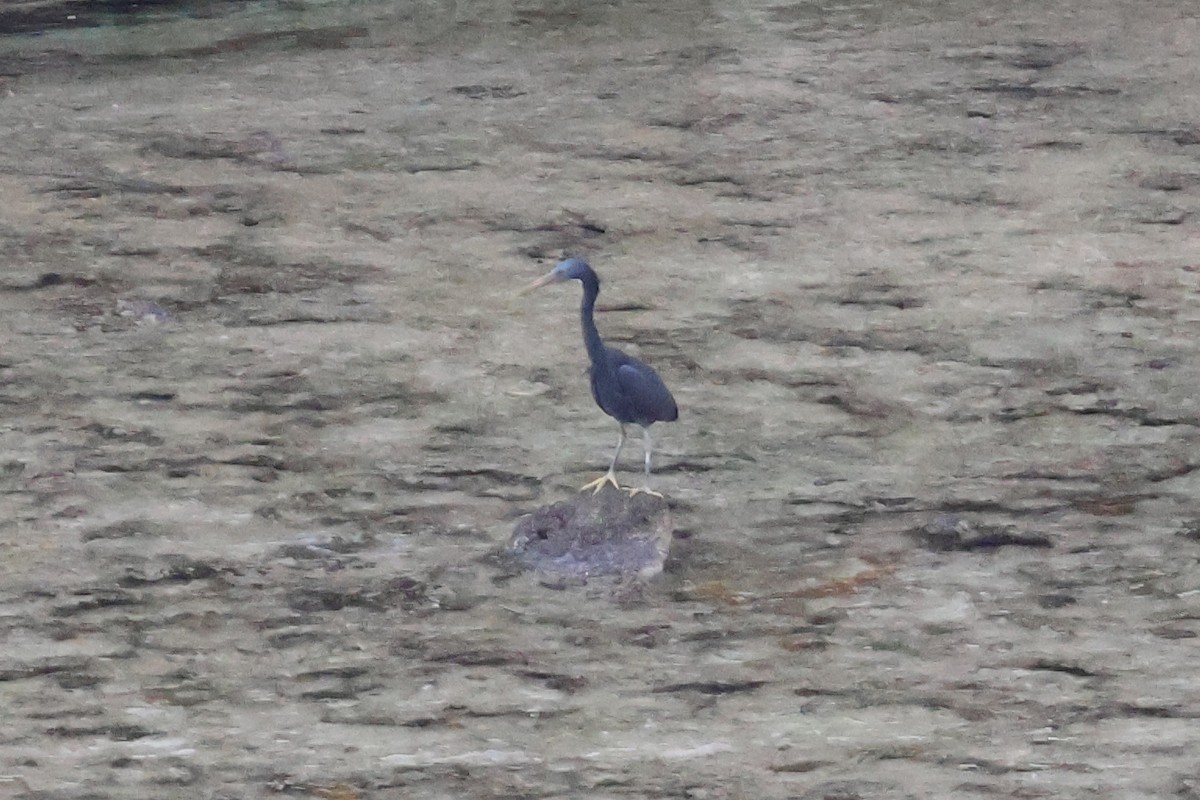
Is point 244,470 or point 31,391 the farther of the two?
point 31,391

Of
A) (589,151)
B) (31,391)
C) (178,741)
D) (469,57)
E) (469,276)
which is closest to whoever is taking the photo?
(178,741)

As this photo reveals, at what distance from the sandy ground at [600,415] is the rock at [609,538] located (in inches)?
3.6

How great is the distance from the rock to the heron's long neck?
0.41 meters

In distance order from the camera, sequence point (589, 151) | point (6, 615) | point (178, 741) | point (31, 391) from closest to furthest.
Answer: point (178, 741) → point (6, 615) → point (31, 391) → point (589, 151)

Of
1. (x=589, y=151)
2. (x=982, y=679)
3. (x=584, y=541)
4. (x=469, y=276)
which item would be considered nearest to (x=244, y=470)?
(x=584, y=541)

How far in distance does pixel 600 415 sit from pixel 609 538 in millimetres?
967

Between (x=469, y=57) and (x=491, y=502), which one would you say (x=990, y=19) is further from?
(x=491, y=502)

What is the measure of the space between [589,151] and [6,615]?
412 cm

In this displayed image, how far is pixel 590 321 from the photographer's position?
4277mm

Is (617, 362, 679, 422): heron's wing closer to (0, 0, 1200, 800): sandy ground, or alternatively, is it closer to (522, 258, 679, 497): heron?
(522, 258, 679, 497): heron

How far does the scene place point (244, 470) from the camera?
16.3ft

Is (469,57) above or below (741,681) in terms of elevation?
above

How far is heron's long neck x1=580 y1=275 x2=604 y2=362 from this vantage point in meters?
4.26

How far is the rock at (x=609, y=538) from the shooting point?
441 centimetres
